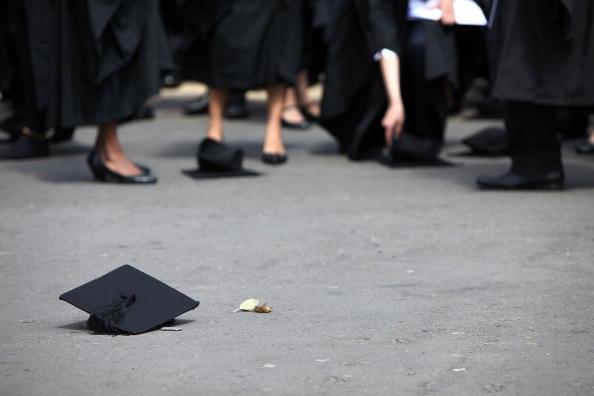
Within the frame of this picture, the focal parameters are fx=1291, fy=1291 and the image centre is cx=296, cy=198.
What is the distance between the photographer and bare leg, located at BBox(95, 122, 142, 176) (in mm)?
6441

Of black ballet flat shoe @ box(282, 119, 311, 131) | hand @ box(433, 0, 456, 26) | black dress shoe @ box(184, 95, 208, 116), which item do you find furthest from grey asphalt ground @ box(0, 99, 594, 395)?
Answer: black dress shoe @ box(184, 95, 208, 116)

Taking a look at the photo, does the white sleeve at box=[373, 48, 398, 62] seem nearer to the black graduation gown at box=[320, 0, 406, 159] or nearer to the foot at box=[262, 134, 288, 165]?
the black graduation gown at box=[320, 0, 406, 159]

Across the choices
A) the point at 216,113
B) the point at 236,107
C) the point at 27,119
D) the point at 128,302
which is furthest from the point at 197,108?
the point at 128,302

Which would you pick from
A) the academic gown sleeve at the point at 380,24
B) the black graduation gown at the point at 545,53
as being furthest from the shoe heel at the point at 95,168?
the black graduation gown at the point at 545,53

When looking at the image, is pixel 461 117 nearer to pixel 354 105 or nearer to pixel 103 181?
pixel 354 105

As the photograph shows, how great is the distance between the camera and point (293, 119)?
9195mm

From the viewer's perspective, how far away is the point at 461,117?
9.77m

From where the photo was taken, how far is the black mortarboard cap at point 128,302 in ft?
11.7

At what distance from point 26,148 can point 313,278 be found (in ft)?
12.2

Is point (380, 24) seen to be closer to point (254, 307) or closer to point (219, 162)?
point (219, 162)

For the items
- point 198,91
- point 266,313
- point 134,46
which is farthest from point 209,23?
point 198,91

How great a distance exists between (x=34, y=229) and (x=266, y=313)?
5.79 ft

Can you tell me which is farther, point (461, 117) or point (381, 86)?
point (461, 117)

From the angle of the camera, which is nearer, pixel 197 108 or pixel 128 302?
pixel 128 302
